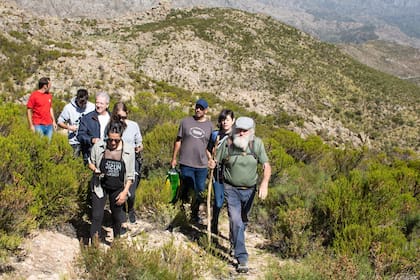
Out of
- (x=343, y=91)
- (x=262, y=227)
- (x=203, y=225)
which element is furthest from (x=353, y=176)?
(x=343, y=91)

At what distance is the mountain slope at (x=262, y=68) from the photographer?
4075 centimetres

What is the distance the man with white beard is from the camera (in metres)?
4.29

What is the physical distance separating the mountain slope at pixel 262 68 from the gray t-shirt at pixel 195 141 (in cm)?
2774

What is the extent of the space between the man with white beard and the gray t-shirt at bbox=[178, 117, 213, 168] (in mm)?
926

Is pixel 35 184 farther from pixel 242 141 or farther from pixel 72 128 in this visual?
pixel 242 141

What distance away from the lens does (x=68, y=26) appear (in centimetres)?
4847

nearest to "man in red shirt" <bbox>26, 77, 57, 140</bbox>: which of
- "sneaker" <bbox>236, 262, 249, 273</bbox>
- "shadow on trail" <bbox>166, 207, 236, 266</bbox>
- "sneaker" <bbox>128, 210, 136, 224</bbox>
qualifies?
"sneaker" <bbox>128, 210, 136, 224</bbox>

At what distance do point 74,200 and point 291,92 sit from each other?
1715 inches

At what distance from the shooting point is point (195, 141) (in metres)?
5.35

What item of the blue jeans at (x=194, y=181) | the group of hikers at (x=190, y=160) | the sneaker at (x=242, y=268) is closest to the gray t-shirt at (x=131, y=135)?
the group of hikers at (x=190, y=160)

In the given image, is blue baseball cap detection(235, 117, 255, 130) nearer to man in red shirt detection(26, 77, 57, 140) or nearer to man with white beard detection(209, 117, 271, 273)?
man with white beard detection(209, 117, 271, 273)

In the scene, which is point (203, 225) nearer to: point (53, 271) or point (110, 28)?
point (53, 271)

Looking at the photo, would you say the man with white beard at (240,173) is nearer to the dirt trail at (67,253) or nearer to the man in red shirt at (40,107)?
the dirt trail at (67,253)

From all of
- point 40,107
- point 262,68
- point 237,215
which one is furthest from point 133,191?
point 262,68
